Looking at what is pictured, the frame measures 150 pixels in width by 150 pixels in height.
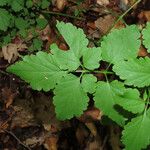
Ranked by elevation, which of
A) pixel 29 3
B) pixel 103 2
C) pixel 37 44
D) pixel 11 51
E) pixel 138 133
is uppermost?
pixel 103 2

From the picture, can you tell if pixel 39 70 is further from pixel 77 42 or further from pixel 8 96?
pixel 8 96

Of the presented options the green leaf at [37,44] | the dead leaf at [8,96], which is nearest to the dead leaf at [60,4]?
the green leaf at [37,44]

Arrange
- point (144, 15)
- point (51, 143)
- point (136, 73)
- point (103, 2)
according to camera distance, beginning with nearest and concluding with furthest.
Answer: point (136, 73) < point (51, 143) < point (144, 15) < point (103, 2)

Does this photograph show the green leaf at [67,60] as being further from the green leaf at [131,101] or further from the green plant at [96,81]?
the green leaf at [131,101]

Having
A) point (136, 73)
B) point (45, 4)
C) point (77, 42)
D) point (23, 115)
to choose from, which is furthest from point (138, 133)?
point (45, 4)

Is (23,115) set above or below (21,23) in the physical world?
below

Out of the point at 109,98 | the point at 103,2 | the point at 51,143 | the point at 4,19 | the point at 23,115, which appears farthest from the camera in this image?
the point at 103,2
